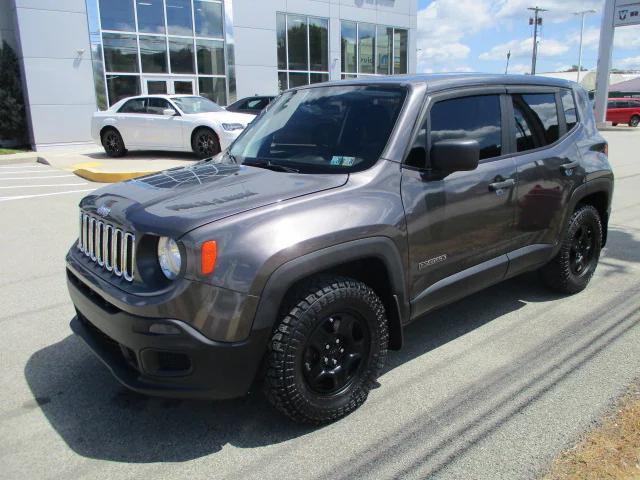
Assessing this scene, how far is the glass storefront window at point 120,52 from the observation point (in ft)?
63.9

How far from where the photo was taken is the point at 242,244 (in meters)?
2.59

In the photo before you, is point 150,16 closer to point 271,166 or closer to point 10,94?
point 10,94

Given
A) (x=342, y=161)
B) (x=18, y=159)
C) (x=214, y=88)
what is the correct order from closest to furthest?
1. (x=342, y=161)
2. (x=18, y=159)
3. (x=214, y=88)

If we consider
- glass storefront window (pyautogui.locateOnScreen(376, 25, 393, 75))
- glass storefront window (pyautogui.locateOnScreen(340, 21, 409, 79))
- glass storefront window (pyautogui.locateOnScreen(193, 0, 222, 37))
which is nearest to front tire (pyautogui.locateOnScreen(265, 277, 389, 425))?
glass storefront window (pyautogui.locateOnScreen(193, 0, 222, 37))

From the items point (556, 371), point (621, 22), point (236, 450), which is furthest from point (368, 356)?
point (621, 22)

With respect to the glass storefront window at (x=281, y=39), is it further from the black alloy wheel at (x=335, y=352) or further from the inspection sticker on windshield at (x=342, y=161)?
the black alloy wheel at (x=335, y=352)

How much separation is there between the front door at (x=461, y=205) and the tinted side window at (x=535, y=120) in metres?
0.21

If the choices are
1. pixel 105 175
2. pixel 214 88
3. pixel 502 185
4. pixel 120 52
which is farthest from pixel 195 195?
pixel 214 88

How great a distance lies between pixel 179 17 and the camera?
68.4 ft

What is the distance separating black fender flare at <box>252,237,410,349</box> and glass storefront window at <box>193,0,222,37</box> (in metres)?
20.6

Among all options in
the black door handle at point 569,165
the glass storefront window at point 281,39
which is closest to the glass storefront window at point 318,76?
the glass storefront window at point 281,39

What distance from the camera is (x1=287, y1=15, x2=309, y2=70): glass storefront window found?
946 inches

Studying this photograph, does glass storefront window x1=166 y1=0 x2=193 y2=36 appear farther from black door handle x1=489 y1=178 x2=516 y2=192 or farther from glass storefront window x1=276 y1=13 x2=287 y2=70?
black door handle x1=489 y1=178 x2=516 y2=192

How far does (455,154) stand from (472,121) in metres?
0.74
